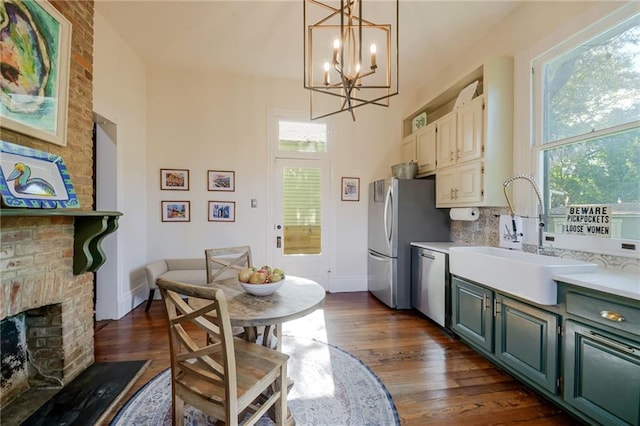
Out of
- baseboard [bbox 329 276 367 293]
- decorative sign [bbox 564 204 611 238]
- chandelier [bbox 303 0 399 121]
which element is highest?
chandelier [bbox 303 0 399 121]

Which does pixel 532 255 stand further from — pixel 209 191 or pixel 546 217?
pixel 209 191

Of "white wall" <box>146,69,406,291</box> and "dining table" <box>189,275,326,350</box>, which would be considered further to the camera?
"white wall" <box>146,69,406,291</box>

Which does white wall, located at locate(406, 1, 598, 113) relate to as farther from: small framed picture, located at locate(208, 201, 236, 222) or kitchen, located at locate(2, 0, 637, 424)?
small framed picture, located at locate(208, 201, 236, 222)

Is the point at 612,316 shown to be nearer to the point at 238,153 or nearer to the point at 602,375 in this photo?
the point at 602,375

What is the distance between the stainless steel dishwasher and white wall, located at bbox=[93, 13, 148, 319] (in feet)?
11.3

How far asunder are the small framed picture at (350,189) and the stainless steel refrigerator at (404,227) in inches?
27.6

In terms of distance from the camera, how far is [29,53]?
163cm

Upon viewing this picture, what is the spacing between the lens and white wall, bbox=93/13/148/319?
2.81 metres

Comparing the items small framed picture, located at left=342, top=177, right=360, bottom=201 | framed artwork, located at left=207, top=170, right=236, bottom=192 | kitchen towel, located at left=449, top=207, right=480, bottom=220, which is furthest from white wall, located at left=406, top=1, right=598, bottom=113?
framed artwork, located at left=207, top=170, right=236, bottom=192

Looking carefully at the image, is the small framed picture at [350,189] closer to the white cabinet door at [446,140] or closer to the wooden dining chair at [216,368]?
the white cabinet door at [446,140]

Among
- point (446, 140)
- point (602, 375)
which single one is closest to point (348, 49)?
point (446, 140)

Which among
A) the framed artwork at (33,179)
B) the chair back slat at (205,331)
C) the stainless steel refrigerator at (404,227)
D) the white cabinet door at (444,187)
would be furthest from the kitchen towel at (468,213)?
the framed artwork at (33,179)

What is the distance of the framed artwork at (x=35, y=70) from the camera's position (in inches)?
60.1

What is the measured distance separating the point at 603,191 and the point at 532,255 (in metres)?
0.66
